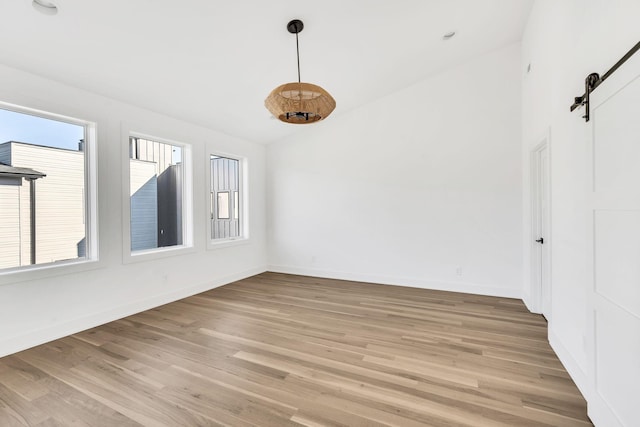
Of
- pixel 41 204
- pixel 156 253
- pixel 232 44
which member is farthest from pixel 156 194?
pixel 232 44

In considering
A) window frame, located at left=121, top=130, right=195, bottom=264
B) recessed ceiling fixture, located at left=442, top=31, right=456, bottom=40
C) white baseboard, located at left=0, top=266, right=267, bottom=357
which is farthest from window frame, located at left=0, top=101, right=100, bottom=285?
recessed ceiling fixture, located at left=442, top=31, right=456, bottom=40

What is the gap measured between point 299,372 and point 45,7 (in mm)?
3423

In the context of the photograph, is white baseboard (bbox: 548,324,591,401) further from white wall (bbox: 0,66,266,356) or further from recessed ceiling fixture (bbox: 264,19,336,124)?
white wall (bbox: 0,66,266,356)

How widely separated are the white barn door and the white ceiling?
2.23 meters

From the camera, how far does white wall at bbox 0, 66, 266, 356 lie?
274 cm

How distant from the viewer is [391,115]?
16.2ft

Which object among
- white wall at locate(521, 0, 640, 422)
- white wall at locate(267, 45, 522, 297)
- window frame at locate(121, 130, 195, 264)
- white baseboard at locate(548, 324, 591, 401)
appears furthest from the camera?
white wall at locate(267, 45, 522, 297)

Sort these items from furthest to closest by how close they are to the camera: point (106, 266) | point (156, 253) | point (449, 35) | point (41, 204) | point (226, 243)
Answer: point (226, 243) → point (156, 253) → point (449, 35) → point (106, 266) → point (41, 204)

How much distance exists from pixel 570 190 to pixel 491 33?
2673mm

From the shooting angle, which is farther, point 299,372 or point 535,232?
point 535,232

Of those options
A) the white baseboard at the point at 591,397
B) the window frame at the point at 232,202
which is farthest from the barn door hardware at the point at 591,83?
the window frame at the point at 232,202

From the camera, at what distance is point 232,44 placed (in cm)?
300

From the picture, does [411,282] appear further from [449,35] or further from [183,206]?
[183,206]

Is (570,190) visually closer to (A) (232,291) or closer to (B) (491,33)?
(B) (491,33)
